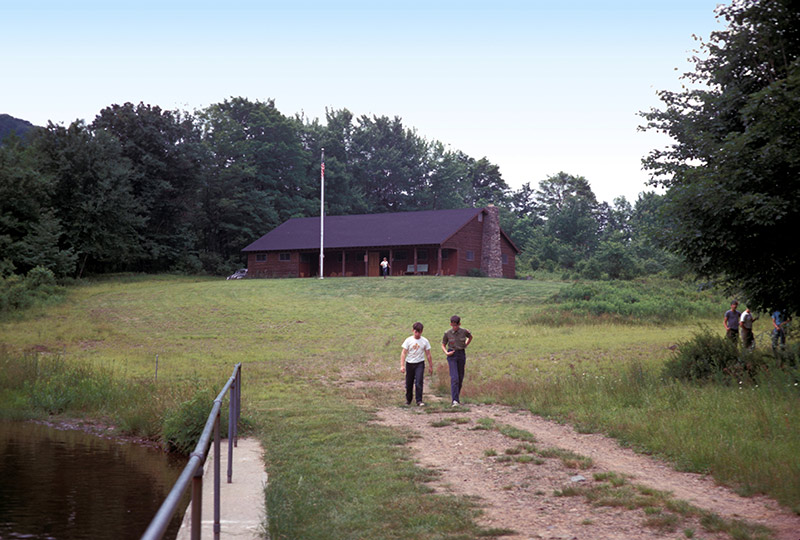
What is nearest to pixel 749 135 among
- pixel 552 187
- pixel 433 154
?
pixel 433 154

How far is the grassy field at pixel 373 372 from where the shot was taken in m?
8.02

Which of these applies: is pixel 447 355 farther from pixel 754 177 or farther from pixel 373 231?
pixel 373 231

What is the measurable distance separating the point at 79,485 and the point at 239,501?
437 centimetres

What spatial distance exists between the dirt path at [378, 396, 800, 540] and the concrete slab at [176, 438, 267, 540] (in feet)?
6.88

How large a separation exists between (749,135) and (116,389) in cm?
1475

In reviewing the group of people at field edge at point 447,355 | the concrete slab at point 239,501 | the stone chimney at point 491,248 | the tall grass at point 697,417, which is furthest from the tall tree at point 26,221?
the concrete slab at point 239,501

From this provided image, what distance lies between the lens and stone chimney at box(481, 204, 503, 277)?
62062mm

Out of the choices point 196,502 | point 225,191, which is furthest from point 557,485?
point 225,191

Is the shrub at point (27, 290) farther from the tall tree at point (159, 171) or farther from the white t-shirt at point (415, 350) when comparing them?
the white t-shirt at point (415, 350)

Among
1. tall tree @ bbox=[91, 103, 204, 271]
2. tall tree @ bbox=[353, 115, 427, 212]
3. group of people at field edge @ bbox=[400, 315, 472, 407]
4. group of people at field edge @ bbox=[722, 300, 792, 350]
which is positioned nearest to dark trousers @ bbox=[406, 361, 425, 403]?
group of people at field edge @ bbox=[400, 315, 472, 407]

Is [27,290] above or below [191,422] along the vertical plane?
above

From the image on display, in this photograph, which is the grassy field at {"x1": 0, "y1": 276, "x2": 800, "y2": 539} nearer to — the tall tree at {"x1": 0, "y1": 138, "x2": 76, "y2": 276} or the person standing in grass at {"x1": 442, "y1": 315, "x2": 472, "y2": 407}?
the person standing in grass at {"x1": 442, "y1": 315, "x2": 472, "y2": 407}

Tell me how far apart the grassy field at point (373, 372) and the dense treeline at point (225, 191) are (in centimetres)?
804

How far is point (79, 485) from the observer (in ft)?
34.4
